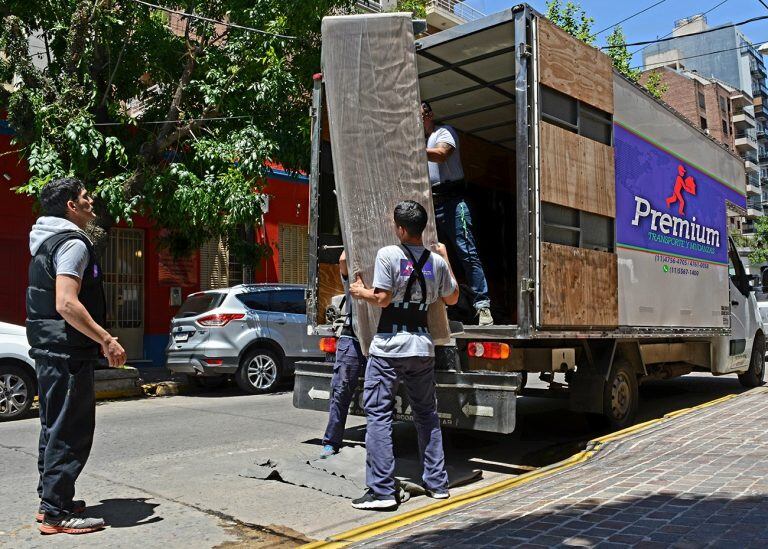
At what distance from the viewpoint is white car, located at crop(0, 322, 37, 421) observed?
865cm

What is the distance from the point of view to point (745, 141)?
7150 centimetres

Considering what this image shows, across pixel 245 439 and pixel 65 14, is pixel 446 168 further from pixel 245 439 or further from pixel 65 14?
pixel 65 14

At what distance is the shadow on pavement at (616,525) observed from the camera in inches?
141

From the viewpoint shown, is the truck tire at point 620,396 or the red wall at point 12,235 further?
the red wall at point 12,235

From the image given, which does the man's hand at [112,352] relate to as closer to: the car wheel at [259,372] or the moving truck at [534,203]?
the moving truck at [534,203]

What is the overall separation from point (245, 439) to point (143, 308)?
9.57 metres

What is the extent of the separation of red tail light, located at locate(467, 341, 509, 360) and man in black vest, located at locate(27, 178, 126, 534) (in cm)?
273

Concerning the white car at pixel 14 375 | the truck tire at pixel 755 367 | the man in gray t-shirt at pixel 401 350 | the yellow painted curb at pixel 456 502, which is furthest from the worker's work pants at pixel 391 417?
the truck tire at pixel 755 367

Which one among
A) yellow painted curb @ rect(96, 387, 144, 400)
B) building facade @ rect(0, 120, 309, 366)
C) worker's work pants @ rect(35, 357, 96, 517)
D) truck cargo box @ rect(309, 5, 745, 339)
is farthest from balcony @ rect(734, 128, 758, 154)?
worker's work pants @ rect(35, 357, 96, 517)

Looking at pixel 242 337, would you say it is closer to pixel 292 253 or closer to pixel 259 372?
pixel 259 372


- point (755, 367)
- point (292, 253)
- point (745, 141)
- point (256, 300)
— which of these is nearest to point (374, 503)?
point (256, 300)

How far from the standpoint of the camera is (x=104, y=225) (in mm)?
11820

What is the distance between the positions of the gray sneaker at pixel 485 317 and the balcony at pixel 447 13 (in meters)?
21.4

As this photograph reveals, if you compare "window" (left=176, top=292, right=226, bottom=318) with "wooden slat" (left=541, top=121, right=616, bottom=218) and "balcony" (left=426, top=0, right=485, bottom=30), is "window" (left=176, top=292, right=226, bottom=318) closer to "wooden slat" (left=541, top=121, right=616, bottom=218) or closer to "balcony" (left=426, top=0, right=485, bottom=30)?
"wooden slat" (left=541, top=121, right=616, bottom=218)
